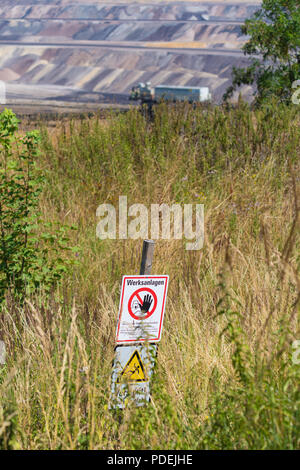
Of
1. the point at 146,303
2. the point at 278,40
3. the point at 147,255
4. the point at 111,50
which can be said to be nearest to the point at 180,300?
the point at 147,255

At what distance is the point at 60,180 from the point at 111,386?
404cm

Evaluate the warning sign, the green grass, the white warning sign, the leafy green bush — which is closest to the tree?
the green grass

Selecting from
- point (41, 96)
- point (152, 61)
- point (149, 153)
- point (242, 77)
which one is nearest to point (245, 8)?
point (152, 61)

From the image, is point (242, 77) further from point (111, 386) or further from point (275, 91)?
point (111, 386)

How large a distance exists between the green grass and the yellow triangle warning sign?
9cm

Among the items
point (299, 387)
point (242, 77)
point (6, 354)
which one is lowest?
point (299, 387)

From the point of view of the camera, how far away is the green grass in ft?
7.72

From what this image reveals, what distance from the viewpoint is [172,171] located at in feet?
20.3

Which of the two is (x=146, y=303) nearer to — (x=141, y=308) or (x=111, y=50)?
(x=141, y=308)

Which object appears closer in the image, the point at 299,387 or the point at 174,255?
the point at 299,387

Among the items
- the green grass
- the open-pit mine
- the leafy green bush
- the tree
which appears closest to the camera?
the green grass

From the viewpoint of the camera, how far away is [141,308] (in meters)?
2.80

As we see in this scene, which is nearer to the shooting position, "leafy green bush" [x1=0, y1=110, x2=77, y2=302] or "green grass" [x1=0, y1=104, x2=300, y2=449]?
"green grass" [x1=0, y1=104, x2=300, y2=449]

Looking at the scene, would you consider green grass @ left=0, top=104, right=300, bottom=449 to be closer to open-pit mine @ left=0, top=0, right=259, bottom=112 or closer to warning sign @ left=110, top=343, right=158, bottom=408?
warning sign @ left=110, top=343, right=158, bottom=408
